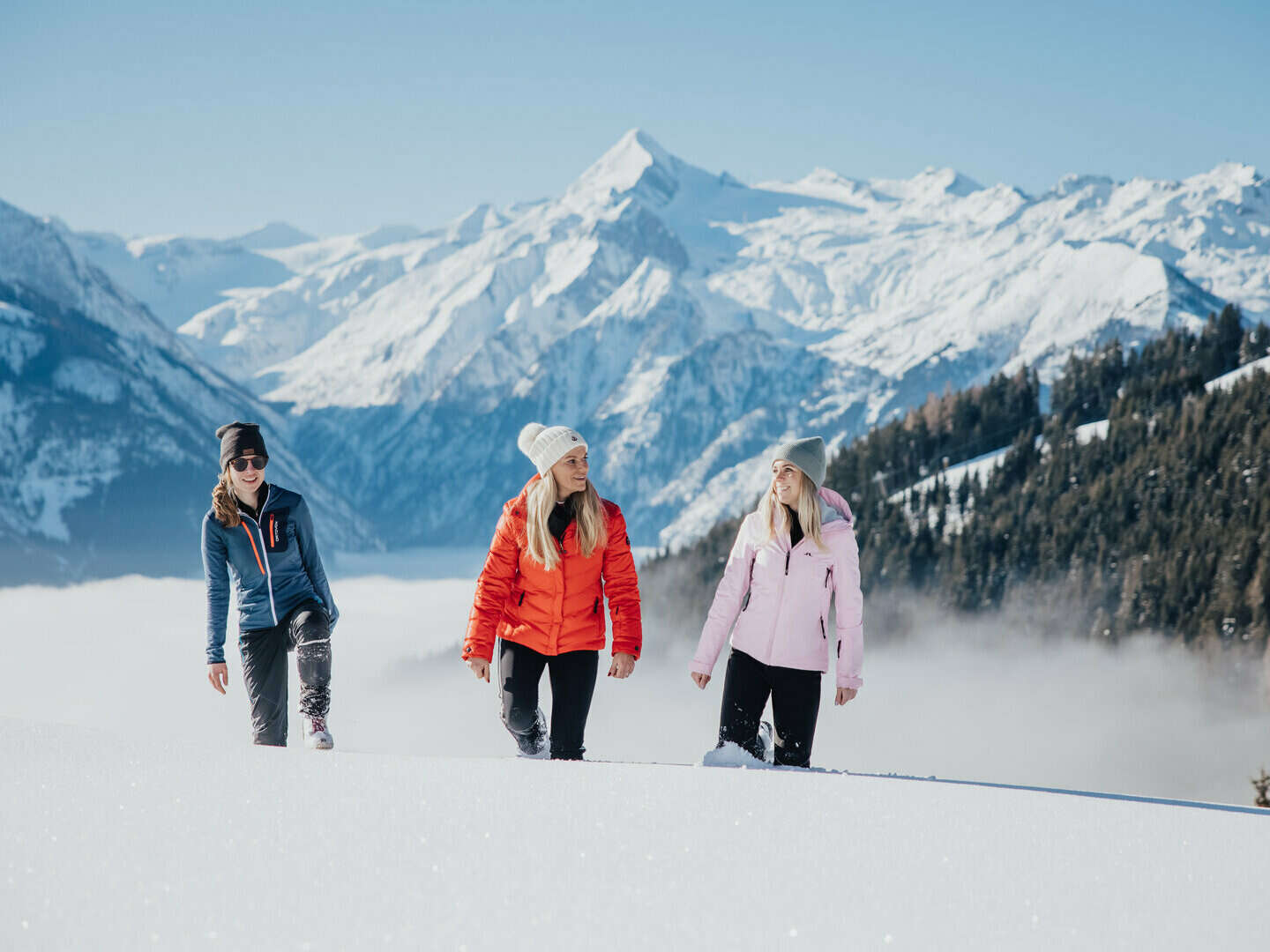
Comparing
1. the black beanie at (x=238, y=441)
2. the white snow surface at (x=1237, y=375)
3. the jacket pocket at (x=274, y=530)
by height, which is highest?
the white snow surface at (x=1237, y=375)

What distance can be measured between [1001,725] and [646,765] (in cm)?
16766

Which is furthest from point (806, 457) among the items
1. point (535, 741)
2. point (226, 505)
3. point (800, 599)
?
point (226, 505)

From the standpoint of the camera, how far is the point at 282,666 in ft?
28.7

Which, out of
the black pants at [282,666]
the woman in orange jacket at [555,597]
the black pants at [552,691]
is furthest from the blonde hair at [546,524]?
the black pants at [282,666]

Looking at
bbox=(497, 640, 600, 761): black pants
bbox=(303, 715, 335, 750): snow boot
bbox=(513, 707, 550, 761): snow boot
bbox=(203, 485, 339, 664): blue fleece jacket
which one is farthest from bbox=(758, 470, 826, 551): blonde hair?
bbox=(303, 715, 335, 750): snow boot

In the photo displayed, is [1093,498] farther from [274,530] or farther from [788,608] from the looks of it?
[274,530]

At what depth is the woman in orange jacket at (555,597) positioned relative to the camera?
7906 mm

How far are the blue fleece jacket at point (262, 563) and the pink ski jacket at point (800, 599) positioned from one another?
301 centimetres

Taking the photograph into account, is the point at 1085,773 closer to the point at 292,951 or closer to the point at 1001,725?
the point at 1001,725

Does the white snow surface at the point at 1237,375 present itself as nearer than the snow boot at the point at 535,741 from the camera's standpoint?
No

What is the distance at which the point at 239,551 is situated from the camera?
852 centimetres

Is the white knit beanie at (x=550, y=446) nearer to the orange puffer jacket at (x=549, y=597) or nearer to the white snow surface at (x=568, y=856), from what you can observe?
the orange puffer jacket at (x=549, y=597)

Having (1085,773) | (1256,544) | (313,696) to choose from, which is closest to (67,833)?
(313,696)

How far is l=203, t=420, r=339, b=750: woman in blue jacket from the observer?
8.45 meters
